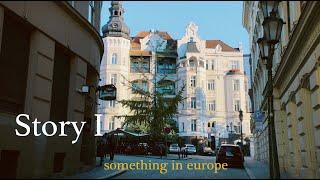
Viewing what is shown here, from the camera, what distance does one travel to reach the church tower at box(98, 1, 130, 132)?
6785 mm

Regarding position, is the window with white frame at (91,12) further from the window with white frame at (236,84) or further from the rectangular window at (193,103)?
the window with white frame at (236,84)

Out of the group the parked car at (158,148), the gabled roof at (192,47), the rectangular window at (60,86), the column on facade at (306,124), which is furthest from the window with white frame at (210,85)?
the rectangular window at (60,86)

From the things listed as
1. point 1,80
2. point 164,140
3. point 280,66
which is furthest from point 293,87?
point 164,140

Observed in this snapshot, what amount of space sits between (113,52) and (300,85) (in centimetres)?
458

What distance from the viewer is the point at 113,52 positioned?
1177 cm

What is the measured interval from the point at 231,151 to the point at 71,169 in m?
9.14

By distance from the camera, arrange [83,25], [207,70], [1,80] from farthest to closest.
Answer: [207,70]
[83,25]
[1,80]

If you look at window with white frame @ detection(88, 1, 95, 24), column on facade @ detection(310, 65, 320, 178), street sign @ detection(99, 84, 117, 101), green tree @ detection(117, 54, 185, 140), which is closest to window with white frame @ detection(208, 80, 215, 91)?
green tree @ detection(117, 54, 185, 140)

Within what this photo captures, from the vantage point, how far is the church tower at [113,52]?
22.3 ft

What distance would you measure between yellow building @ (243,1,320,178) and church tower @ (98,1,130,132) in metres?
1.91

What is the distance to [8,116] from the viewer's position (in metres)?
5.85

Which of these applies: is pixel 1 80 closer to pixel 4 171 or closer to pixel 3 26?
pixel 3 26

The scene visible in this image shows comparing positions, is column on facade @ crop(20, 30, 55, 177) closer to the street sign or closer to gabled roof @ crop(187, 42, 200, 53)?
the street sign

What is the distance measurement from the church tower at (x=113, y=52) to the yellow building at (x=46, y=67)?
53cm
